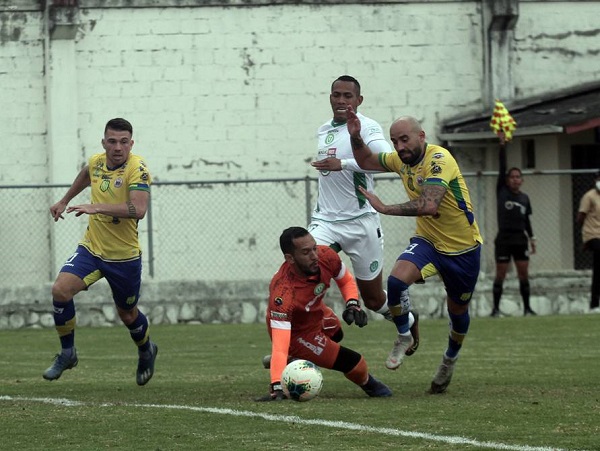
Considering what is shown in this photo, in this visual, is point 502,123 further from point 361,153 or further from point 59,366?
point 59,366

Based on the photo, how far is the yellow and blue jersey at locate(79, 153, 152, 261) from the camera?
40.5ft

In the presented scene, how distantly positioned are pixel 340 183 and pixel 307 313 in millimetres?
2340

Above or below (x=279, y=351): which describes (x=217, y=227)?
above

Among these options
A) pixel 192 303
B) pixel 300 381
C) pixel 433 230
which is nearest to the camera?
pixel 300 381

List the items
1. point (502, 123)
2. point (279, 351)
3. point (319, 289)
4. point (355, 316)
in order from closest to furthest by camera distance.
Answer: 1. point (279, 351)
2. point (355, 316)
3. point (319, 289)
4. point (502, 123)

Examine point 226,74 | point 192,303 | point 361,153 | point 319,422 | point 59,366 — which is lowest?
point 319,422

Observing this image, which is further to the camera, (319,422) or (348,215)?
(348,215)

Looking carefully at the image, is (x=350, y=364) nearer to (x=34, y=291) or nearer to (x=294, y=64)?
(x=34, y=291)

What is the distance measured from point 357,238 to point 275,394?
2.74 m

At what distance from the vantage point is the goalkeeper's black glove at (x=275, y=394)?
34.9 ft

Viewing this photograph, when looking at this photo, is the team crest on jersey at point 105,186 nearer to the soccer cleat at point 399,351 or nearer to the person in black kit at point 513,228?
the soccer cleat at point 399,351

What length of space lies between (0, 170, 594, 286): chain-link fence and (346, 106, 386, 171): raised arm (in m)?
11.8

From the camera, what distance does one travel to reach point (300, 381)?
10328 millimetres

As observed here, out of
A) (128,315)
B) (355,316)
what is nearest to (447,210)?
(355,316)
